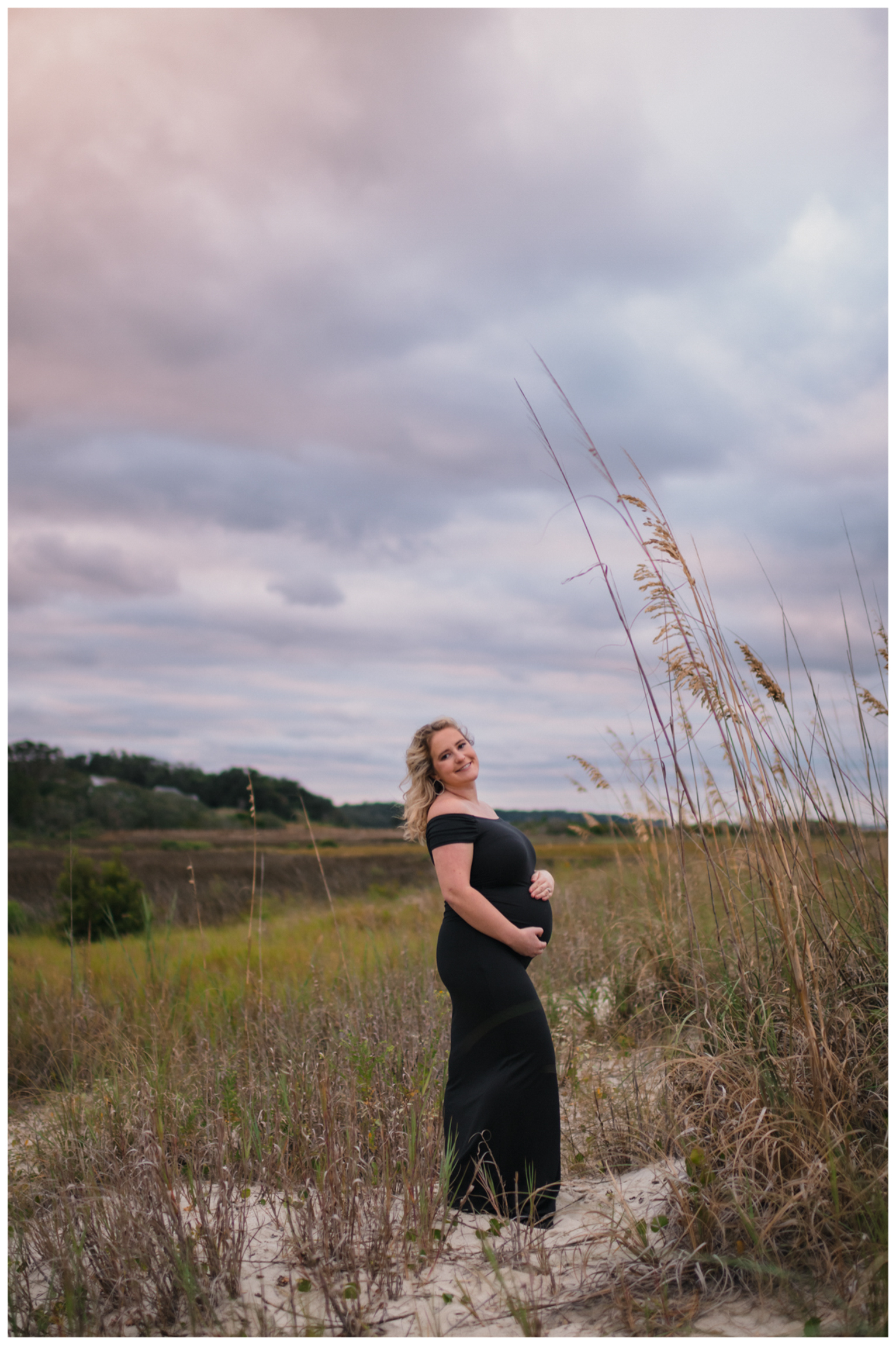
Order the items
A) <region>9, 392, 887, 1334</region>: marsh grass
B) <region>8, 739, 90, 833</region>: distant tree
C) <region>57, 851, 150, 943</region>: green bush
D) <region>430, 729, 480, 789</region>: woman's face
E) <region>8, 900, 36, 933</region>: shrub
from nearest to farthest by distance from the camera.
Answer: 1. <region>9, 392, 887, 1334</region>: marsh grass
2. <region>430, 729, 480, 789</region>: woman's face
3. <region>57, 851, 150, 943</region>: green bush
4. <region>8, 900, 36, 933</region>: shrub
5. <region>8, 739, 90, 833</region>: distant tree

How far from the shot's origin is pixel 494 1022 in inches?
142

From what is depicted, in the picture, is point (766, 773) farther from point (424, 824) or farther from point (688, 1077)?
point (424, 824)

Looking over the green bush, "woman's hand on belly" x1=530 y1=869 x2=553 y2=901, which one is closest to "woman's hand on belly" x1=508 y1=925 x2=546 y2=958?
"woman's hand on belly" x1=530 y1=869 x2=553 y2=901

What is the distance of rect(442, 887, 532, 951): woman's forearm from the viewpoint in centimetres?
352

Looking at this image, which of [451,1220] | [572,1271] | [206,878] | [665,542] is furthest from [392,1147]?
[206,878]

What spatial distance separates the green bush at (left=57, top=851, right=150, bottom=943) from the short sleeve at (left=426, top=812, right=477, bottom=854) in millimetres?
9782

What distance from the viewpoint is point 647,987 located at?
5555 mm

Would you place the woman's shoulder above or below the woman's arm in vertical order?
above

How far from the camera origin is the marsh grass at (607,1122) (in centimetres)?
285

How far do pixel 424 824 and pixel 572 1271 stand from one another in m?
1.85

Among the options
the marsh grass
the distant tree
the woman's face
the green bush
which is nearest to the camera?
the marsh grass

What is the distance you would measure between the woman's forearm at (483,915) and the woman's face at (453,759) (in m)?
0.52

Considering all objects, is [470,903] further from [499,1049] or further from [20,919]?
[20,919]

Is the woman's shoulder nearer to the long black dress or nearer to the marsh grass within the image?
the long black dress
